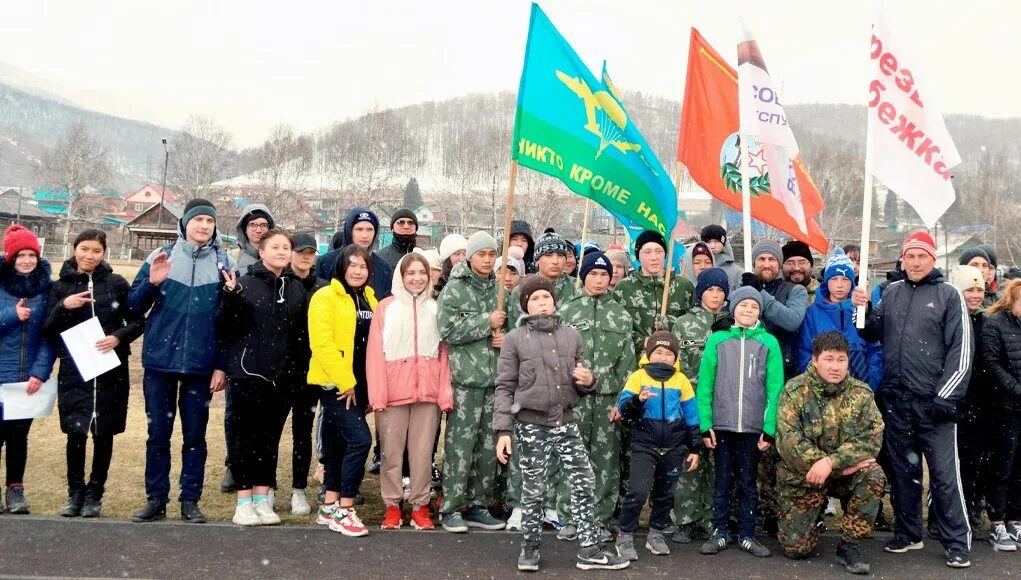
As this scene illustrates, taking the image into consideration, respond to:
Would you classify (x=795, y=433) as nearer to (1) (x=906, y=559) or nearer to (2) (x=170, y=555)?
(1) (x=906, y=559)

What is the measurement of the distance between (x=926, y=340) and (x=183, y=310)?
5357mm

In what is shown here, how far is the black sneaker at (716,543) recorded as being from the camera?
5320 mm

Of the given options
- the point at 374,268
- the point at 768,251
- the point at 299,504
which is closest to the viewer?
the point at 299,504

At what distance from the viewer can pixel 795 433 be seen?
5.25 meters

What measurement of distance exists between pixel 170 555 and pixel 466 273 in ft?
9.13

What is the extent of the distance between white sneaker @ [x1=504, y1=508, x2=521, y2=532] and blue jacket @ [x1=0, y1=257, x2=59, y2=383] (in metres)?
3.72

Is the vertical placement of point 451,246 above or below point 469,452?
above

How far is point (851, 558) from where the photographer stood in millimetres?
5082

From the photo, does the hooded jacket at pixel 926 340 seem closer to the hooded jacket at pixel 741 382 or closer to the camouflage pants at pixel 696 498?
the hooded jacket at pixel 741 382

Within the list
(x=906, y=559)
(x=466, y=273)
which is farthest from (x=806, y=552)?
(x=466, y=273)

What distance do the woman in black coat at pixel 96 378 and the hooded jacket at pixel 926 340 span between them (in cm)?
559

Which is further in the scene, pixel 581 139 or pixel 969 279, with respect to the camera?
pixel 969 279

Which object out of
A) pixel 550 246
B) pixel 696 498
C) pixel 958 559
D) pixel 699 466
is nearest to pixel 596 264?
pixel 550 246

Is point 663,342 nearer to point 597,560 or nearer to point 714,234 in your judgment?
point 597,560
